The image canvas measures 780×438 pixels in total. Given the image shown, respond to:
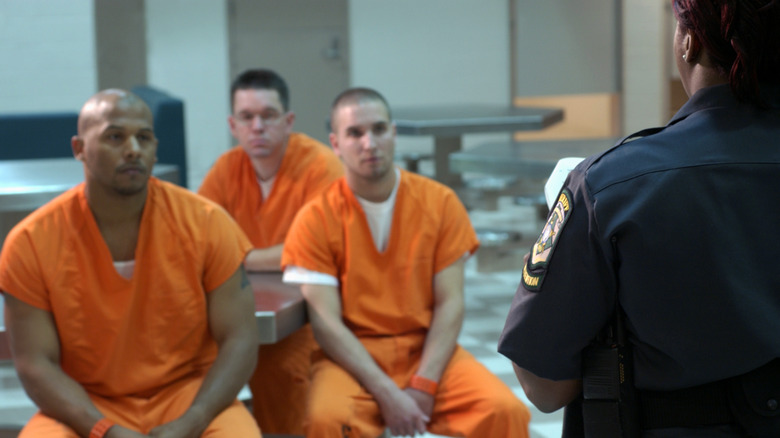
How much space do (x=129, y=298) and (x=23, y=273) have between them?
234 millimetres

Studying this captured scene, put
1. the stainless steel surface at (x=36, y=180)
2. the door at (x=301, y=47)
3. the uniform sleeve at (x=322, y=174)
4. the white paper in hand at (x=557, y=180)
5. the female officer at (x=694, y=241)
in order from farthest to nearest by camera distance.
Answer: the door at (x=301, y=47) < the uniform sleeve at (x=322, y=174) < the stainless steel surface at (x=36, y=180) < the white paper in hand at (x=557, y=180) < the female officer at (x=694, y=241)

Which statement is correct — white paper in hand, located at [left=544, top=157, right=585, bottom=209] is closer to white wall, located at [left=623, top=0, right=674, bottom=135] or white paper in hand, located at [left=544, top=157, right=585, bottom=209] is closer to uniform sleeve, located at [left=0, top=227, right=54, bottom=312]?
uniform sleeve, located at [left=0, top=227, right=54, bottom=312]

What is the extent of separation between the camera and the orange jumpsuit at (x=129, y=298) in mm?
2037

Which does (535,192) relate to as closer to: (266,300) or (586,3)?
(586,3)

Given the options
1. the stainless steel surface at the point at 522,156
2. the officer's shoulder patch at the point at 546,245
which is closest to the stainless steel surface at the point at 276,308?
the officer's shoulder patch at the point at 546,245

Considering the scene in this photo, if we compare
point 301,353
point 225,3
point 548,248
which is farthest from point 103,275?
point 225,3

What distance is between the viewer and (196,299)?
2.12m

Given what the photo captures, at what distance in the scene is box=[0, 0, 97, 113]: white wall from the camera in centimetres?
587

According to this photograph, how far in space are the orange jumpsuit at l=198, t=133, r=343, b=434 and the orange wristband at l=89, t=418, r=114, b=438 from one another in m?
0.89

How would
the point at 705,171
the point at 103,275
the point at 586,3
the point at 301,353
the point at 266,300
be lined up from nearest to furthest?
the point at 705,171 < the point at 103,275 < the point at 266,300 < the point at 301,353 < the point at 586,3

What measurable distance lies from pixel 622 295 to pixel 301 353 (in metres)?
1.97

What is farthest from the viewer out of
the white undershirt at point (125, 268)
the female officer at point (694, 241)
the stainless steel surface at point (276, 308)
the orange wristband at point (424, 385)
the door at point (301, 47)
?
the door at point (301, 47)

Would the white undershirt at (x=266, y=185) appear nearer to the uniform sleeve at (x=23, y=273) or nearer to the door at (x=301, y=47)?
the uniform sleeve at (x=23, y=273)

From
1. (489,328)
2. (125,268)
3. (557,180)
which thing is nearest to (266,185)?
(125,268)
